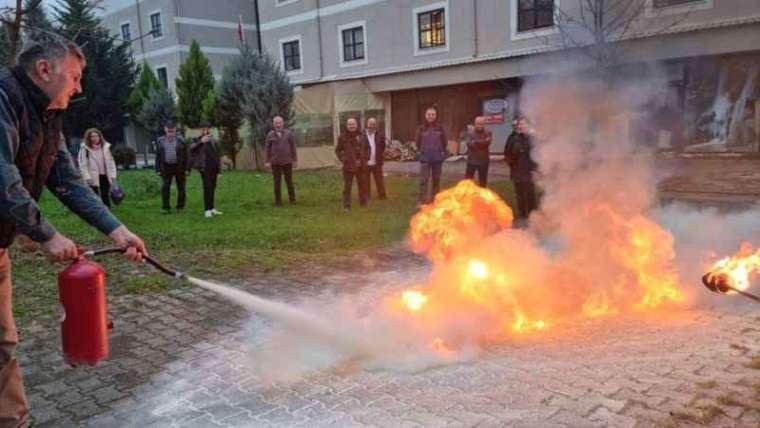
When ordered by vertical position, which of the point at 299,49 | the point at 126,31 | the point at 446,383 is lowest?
the point at 446,383

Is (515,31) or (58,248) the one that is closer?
(58,248)

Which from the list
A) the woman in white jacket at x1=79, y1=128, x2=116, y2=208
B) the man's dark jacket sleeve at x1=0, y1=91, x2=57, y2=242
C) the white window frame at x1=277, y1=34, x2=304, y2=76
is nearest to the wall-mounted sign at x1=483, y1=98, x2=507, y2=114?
the white window frame at x1=277, y1=34, x2=304, y2=76

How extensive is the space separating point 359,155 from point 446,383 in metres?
8.43

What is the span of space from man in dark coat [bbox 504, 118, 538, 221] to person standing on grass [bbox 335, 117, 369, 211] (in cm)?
320

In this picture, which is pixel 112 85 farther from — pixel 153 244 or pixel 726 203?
pixel 726 203

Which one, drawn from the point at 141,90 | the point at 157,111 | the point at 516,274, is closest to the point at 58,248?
the point at 516,274

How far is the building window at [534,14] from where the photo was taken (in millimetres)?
20000

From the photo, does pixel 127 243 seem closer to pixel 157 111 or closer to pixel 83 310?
pixel 83 310

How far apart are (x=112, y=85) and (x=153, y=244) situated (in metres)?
26.0

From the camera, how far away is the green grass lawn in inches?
281

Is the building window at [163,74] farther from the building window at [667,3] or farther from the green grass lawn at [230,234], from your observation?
the building window at [667,3]

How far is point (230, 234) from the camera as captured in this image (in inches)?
383

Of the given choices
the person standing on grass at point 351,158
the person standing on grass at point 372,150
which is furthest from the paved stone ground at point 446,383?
the person standing on grass at point 372,150

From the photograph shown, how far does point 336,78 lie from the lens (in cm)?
2870
